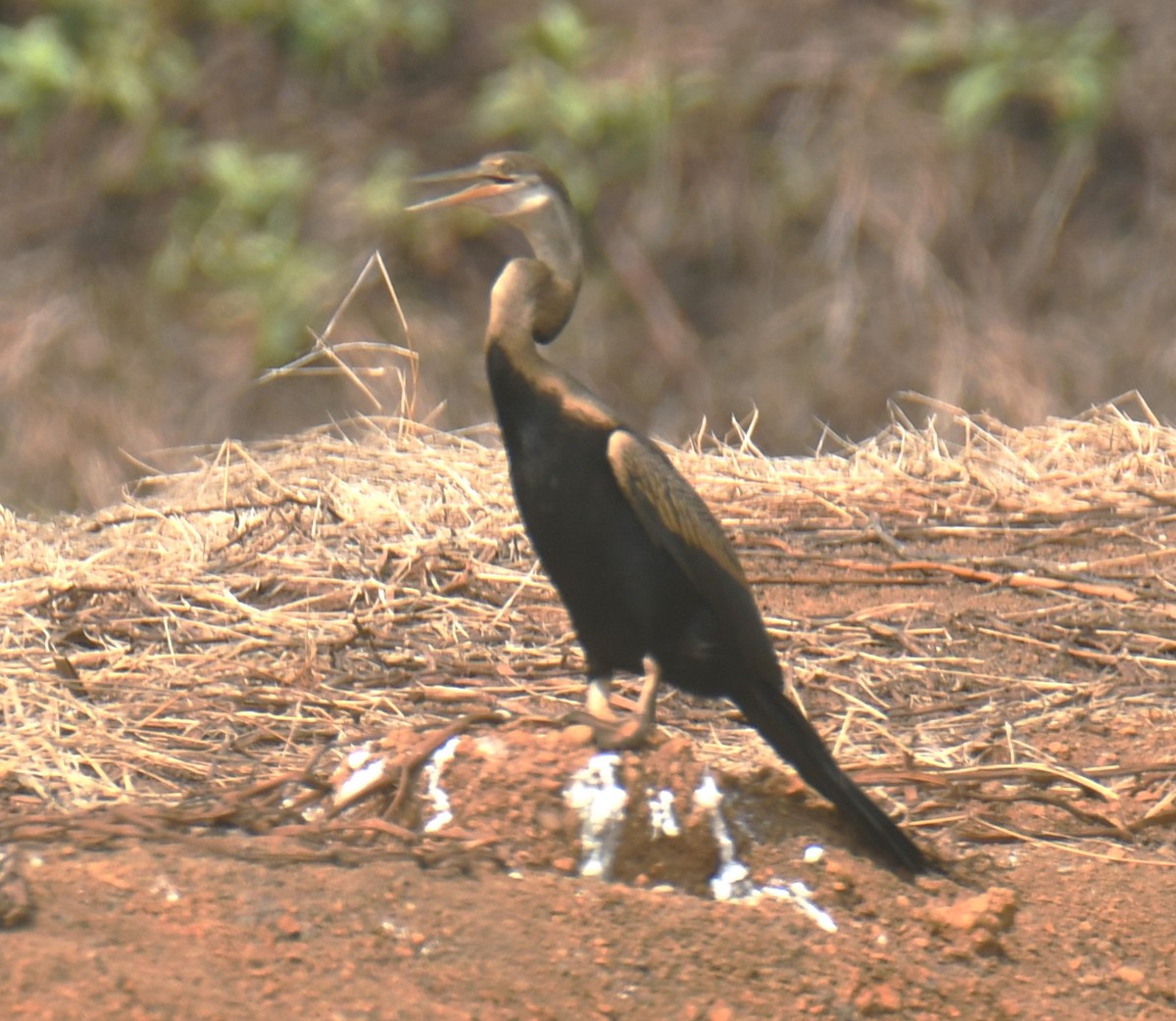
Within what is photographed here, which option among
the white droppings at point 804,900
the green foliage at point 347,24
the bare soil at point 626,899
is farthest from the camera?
the green foliage at point 347,24

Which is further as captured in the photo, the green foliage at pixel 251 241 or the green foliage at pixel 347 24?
the green foliage at pixel 347 24

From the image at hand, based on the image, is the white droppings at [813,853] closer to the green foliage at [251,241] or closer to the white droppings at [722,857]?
the white droppings at [722,857]

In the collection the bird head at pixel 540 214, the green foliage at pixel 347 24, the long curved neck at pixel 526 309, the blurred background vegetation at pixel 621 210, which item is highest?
the bird head at pixel 540 214

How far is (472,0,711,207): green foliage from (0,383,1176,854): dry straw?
8.67 ft

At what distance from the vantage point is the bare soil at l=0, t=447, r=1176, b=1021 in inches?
77.6

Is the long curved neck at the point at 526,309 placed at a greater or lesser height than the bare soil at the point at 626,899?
greater

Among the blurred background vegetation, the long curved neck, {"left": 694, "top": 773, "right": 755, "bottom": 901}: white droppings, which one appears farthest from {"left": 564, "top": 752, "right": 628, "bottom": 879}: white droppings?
the blurred background vegetation

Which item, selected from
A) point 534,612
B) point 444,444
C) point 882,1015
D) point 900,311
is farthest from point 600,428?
point 900,311

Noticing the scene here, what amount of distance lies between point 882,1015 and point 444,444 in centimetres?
298

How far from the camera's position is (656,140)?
23.6 ft

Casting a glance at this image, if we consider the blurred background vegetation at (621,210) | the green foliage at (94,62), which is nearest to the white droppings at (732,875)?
the blurred background vegetation at (621,210)

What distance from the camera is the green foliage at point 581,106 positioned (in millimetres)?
7090

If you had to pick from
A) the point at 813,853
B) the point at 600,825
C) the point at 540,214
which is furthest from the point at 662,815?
the point at 540,214

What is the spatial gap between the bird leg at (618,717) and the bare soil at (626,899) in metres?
0.04
